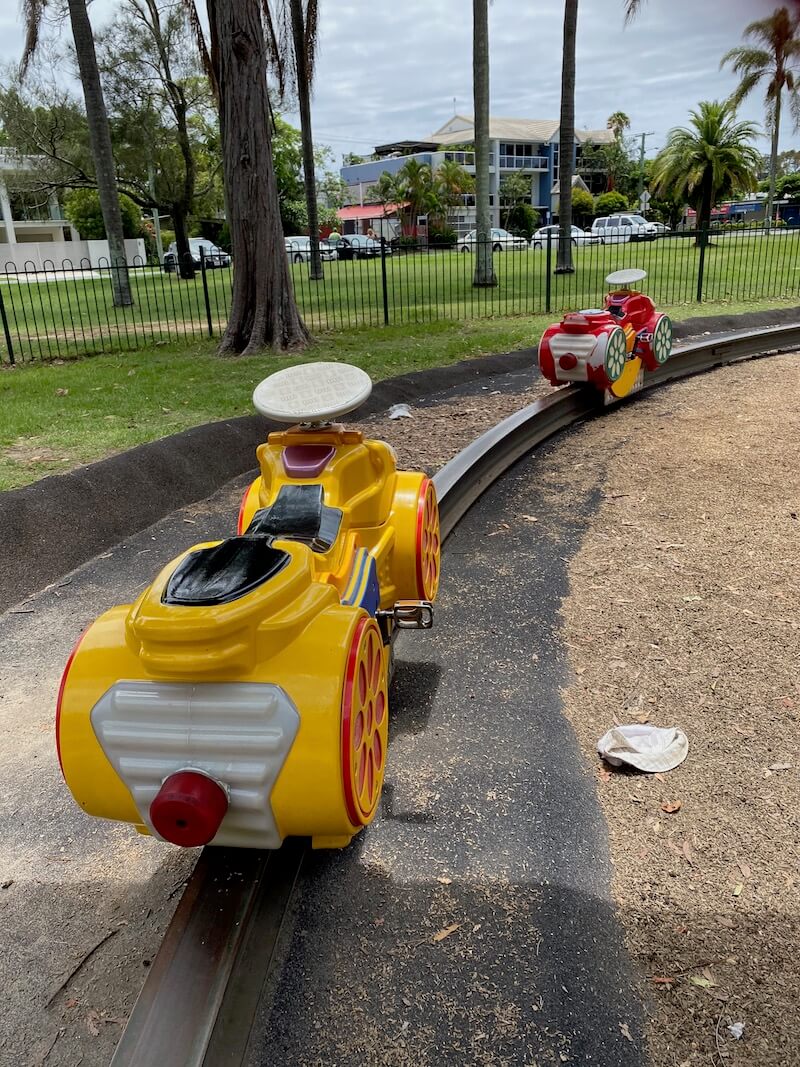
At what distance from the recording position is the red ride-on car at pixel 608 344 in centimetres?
733

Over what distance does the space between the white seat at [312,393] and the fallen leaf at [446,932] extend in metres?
1.69

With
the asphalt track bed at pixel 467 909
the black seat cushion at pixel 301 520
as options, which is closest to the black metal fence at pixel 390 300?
the black seat cushion at pixel 301 520

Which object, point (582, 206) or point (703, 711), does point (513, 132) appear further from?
point (703, 711)

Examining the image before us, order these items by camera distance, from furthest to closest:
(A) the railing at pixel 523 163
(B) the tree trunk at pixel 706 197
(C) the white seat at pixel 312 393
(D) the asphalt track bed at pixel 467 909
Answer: (A) the railing at pixel 523 163 → (B) the tree trunk at pixel 706 197 → (C) the white seat at pixel 312 393 → (D) the asphalt track bed at pixel 467 909

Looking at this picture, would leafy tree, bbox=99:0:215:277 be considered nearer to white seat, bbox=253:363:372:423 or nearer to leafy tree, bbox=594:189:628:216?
white seat, bbox=253:363:372:423

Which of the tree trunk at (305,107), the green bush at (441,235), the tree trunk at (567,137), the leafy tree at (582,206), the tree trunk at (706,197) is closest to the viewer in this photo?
the tree trunk at (567,137)

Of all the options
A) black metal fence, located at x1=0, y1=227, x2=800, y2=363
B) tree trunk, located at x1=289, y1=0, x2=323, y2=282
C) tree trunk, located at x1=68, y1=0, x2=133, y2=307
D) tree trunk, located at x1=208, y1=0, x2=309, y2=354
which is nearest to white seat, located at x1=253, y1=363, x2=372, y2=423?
→ tree trunk, located at x1=208, y1=0, x2=309, y2=354

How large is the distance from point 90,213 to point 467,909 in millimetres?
54781

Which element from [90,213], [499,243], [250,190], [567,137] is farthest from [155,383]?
[90,213]

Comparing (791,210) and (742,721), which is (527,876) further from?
(791,210)

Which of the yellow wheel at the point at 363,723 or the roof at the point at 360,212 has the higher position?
the roof at the point at 360,212

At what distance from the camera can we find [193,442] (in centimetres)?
638

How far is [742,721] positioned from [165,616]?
2265 millimetres

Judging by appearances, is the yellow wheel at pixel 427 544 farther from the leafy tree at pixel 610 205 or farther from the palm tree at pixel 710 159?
the leafy tree at pixel 610 205
